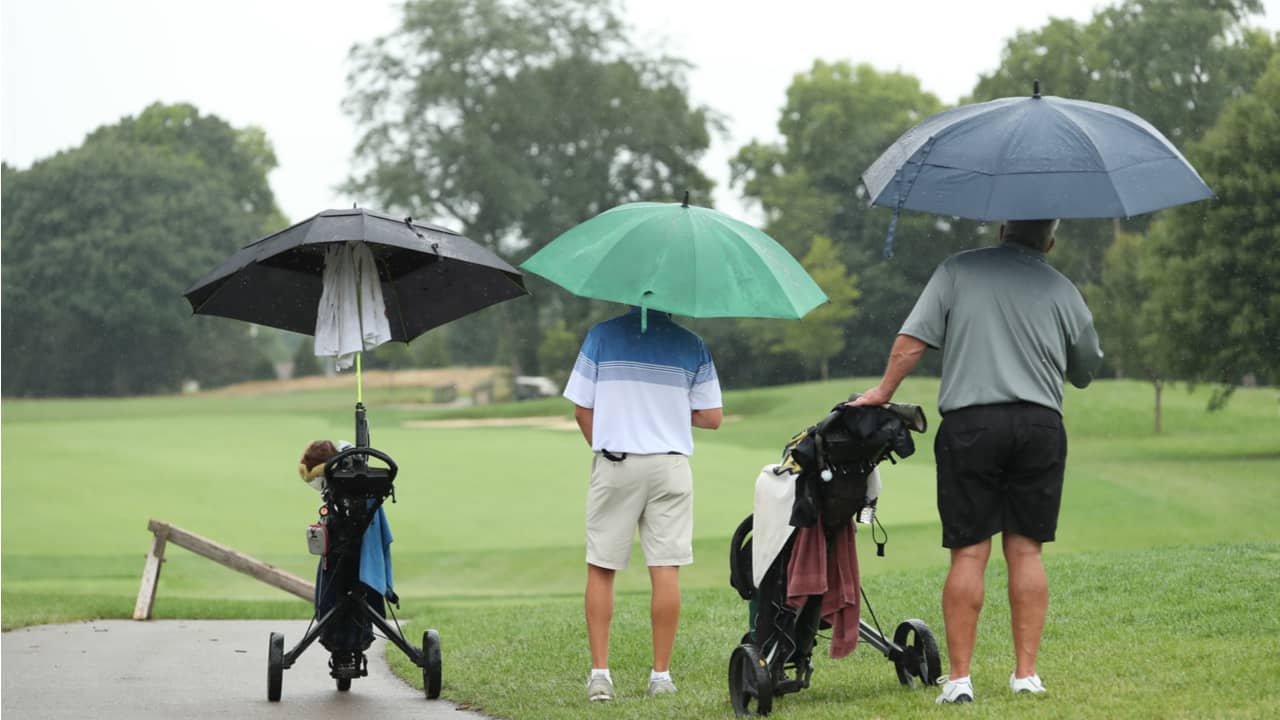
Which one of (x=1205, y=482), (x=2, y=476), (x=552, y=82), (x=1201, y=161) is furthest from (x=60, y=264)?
(x=1205, y=482)

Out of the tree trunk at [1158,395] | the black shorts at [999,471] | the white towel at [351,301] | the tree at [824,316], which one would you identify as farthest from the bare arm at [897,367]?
the tree at [824,316]

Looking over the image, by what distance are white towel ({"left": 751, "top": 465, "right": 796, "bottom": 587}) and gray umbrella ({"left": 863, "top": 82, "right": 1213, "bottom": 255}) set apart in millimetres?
1004

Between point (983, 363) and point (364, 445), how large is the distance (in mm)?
2703

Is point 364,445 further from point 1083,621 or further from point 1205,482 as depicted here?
point 1205,482

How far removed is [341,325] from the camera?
21.9ft

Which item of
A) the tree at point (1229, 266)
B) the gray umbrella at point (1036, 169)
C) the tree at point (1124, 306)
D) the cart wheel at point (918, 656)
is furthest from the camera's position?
the tree at point (1124, 306)

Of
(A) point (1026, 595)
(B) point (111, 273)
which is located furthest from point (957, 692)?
(B) point (111, 273)

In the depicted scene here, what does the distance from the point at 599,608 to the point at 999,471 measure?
1847mm

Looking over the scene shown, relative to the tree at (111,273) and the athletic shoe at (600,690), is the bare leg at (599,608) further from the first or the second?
the tree at (111,273)

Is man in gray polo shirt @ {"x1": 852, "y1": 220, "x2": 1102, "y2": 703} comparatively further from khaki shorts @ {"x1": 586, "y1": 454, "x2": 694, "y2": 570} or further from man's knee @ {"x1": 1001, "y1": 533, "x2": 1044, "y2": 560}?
khaki shorts @ {"x1": 586, "y1": 454, "x2": 694, "y2": 570}

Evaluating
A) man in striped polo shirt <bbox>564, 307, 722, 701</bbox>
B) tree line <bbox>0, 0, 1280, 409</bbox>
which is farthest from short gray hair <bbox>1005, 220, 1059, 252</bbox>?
tree line <bbox>0, 0, 1280, 409</bbox>

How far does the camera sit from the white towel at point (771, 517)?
5387 millimetres

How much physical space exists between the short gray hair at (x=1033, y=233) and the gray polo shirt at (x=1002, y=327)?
0.08 meters

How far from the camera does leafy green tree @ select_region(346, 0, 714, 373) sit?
197ft
